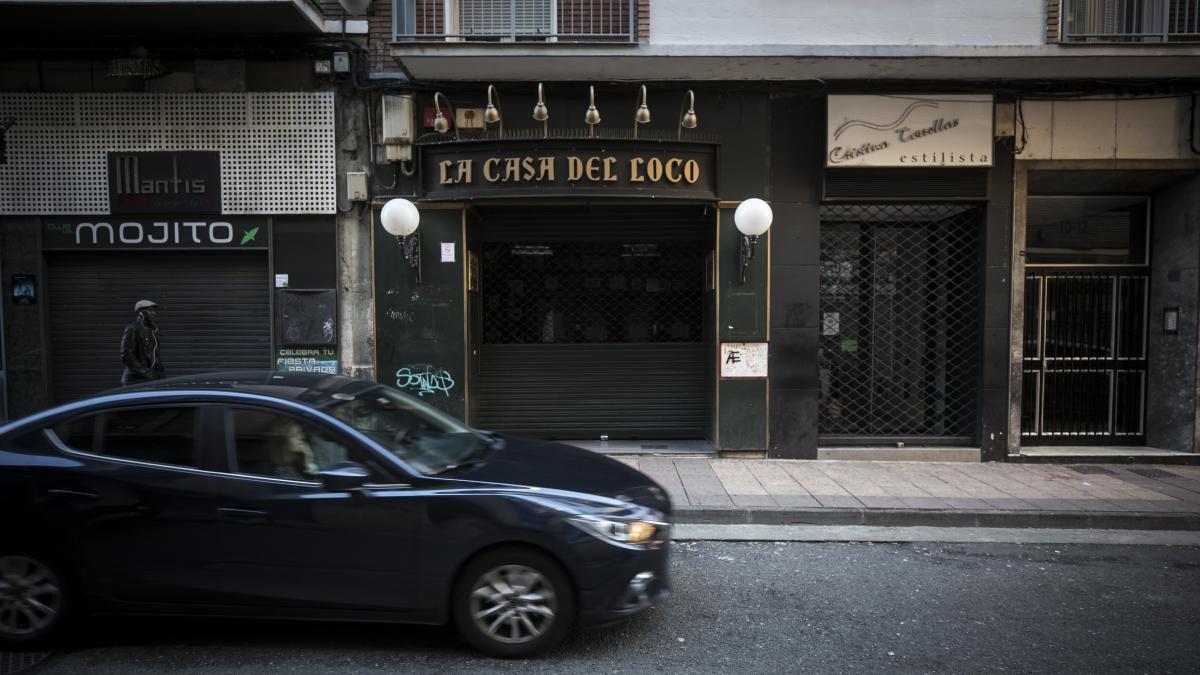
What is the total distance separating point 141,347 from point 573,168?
543 centimetres

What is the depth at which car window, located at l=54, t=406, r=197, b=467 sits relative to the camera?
3783mm

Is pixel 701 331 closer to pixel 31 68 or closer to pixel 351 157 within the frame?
pixel 351 157

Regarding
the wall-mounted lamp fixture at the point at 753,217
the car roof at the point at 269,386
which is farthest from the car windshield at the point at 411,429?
the wall-mounted lamp fixture at the point at 753,217

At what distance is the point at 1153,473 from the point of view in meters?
8.13

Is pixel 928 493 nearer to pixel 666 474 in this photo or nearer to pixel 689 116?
pixel 666 474

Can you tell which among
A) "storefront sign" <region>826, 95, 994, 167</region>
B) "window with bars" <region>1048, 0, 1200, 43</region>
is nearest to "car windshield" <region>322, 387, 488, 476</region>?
"storefront sign" <region>826, 95, 994, 167</region>

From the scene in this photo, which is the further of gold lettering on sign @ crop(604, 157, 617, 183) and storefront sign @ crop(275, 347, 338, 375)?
storefront sign @ crop(275, 347, 338, 375)

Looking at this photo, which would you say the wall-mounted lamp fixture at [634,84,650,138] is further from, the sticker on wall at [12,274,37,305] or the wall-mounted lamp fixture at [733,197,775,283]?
the sticker on wall at [12,274,37,305]

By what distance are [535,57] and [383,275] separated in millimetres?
3214

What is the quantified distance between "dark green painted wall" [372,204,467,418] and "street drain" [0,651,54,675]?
506 centimetres

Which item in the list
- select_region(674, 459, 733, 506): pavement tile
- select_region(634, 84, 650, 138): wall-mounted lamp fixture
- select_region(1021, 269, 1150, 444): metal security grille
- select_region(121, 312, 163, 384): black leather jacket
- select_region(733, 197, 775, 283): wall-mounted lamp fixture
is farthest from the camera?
select_region(1021, 269, 1150, 444): metal security grille

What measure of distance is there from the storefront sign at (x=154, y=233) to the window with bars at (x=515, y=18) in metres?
3.13

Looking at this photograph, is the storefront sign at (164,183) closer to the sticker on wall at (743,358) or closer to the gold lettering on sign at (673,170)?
the gold lettering on sign at (673,170)

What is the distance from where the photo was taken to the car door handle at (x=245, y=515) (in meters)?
3.62
